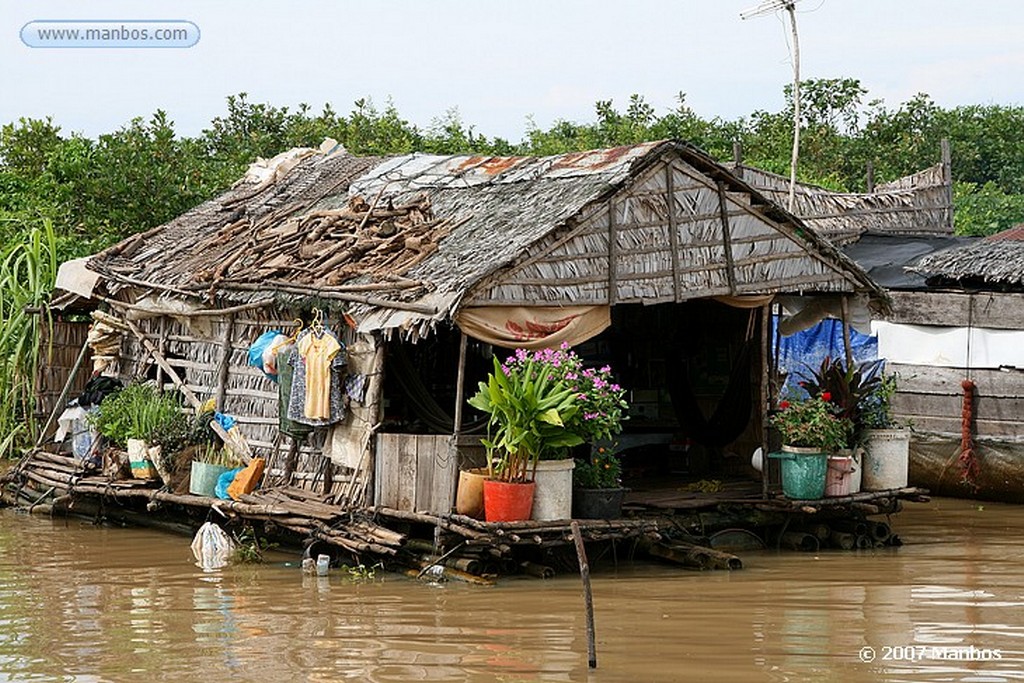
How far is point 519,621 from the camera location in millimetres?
9773

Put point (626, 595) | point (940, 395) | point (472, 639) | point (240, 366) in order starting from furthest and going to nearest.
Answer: point (940, 395) → point (240, 366) → point (626, 595) → point (472, 639)

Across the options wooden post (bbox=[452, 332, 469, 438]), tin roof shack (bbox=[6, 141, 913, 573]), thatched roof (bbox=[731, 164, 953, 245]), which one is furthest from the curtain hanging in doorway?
thatched roof (bbox=[731, 164, 953, 245])

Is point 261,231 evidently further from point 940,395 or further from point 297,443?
point 940,395

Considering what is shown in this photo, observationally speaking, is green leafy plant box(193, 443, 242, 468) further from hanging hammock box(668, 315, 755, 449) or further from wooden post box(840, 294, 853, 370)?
wooden post box(840, 294, 853, 370)

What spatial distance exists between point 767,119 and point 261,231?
20.7 metres

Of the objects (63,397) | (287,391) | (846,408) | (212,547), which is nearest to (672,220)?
(846,408)

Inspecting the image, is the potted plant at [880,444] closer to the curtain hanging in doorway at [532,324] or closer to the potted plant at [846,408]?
the potted plant at [846,408]

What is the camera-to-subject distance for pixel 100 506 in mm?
14797

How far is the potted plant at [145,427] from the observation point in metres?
13.7

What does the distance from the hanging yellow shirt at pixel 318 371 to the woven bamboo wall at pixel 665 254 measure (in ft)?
4.99

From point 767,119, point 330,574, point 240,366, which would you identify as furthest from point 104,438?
Result: point 767,119

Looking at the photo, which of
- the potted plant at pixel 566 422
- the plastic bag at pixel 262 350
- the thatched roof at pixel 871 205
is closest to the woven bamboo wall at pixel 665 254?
the potted plant at pixel 566 422

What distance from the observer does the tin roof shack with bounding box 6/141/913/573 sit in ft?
37.6

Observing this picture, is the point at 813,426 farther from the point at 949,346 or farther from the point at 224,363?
the point at 224,363
